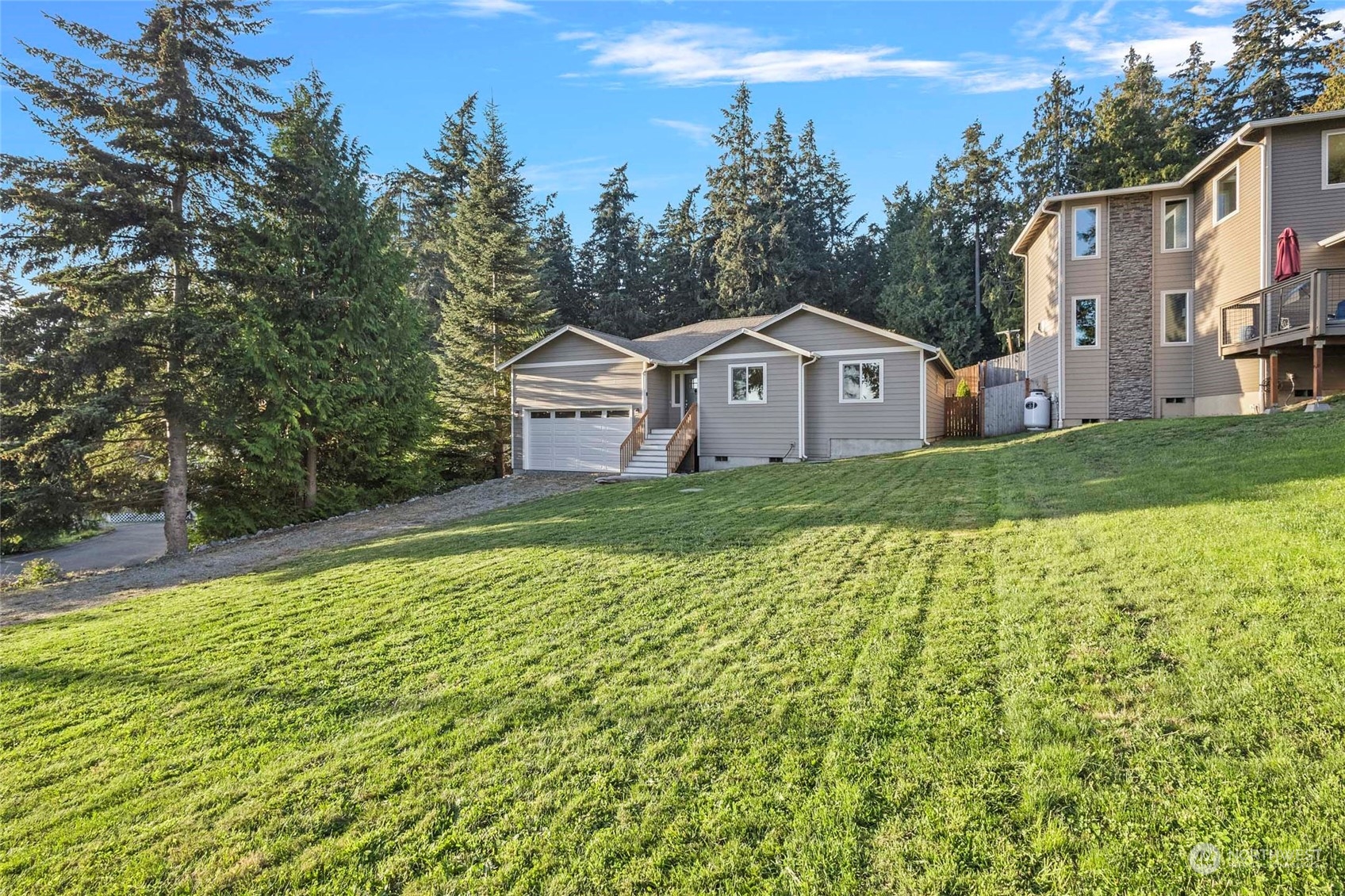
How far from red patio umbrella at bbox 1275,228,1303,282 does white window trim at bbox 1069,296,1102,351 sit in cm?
423

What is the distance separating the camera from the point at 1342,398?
33.9 ft

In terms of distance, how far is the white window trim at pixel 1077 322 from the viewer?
16.2 metres

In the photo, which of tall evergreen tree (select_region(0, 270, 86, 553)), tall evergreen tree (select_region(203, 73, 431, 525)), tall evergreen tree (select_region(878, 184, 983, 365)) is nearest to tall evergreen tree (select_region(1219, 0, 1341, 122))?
tall evergreen tree (select_region(878, 184, 983, 365))

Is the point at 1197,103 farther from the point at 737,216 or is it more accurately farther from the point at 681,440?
the point at 681,440

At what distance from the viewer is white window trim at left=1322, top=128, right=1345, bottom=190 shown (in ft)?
41.5

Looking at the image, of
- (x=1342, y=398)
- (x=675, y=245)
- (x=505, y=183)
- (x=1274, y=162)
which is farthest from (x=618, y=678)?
(x=675, y=245)

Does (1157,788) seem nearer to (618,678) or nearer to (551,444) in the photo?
(618,678)

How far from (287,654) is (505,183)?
23131mm

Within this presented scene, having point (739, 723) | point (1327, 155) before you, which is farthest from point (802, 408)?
point (739, 723)

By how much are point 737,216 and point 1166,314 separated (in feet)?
80.6

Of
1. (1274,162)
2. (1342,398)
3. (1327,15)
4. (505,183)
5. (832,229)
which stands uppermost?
(1327,15)

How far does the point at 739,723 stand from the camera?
3.31 meters

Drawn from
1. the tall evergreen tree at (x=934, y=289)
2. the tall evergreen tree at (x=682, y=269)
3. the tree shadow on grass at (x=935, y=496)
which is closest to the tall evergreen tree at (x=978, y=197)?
the tall evergreen tree at (x=934, y=289)

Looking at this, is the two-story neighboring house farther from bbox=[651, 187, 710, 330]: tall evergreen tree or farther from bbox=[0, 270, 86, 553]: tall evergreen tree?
bbox=[0, 270, 86, 553]: tall evergreen tree
